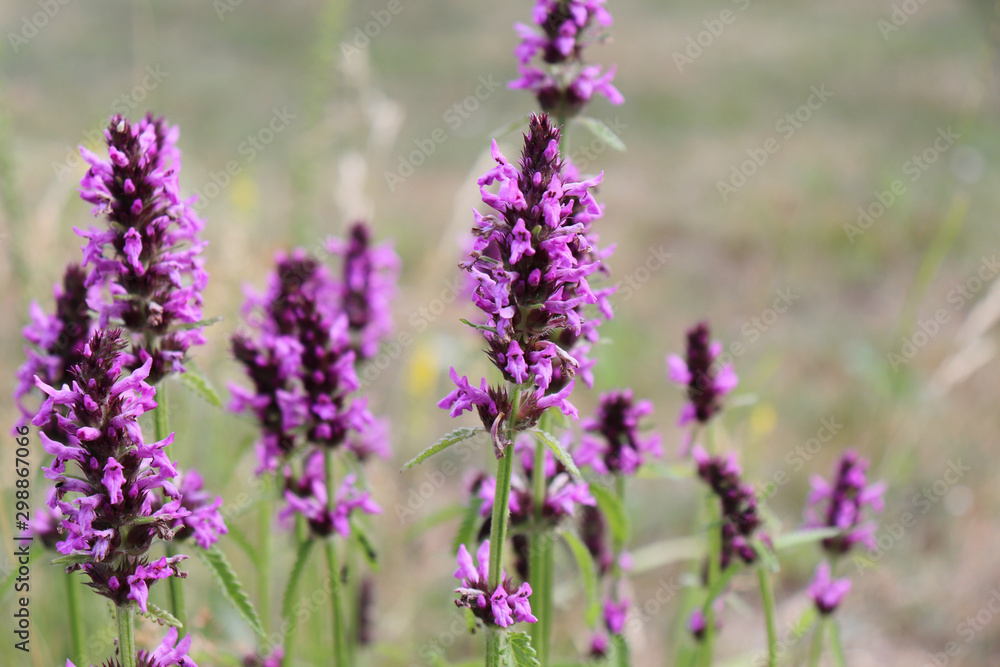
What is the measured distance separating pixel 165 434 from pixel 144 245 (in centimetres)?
48

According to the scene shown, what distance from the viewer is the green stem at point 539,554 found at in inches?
97.4

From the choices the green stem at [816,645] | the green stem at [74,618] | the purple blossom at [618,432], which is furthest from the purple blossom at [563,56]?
the green stem at [816,645]

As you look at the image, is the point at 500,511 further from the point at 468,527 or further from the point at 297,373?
the point at 297,373

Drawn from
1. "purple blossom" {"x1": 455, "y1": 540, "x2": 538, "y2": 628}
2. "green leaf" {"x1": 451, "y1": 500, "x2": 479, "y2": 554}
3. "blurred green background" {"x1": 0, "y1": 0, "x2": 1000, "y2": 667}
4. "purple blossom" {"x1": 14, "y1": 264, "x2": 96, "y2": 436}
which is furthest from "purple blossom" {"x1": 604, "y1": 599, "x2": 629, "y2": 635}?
"purple blossom" {"x1": 14, "y1": 264, "x2": 96, "y2": 436}

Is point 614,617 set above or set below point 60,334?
below

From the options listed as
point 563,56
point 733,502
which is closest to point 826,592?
point 733,502

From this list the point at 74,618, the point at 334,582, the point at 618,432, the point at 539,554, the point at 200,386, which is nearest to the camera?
the point at 200,386

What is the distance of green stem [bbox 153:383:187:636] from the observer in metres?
2.12

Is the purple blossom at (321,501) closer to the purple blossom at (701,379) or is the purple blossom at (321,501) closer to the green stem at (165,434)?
the green stem at (165,434)

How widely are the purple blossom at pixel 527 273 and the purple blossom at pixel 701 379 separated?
3.91 ft

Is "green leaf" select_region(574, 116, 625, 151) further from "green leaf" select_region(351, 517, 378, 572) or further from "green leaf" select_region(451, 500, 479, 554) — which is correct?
"green leaf" select_region(351, 517, 378, 572)

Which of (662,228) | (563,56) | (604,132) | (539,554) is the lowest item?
(539,554)

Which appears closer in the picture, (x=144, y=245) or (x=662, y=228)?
(x=144, y=245)

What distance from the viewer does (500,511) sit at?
1866 millimetres
